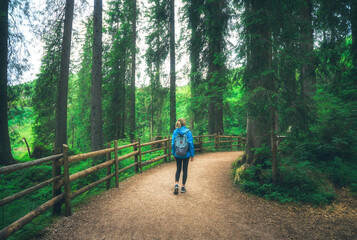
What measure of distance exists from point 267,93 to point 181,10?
38.9 ft

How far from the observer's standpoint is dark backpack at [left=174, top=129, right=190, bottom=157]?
450cm

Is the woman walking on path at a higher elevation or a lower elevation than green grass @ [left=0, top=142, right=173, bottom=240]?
higher

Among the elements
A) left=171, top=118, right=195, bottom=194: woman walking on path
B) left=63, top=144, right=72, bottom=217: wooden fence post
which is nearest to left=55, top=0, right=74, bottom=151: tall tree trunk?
left=63, top=144, right=72, bottom=217: wooden fence post

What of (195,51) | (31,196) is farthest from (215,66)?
(31,196)

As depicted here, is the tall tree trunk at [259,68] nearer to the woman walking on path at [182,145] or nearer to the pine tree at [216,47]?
the woman walking on path at [182,145]

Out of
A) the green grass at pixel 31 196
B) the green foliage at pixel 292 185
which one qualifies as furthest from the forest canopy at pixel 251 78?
the green grass at pixel 31 196

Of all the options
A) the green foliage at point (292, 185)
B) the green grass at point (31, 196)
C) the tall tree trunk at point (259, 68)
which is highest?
the tall tree trunk at point (259, 68)

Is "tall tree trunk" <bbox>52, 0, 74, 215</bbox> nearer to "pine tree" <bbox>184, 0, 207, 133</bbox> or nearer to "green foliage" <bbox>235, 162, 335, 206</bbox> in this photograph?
"pine tree" <bbox>184, 0, 207, 133</bbox>

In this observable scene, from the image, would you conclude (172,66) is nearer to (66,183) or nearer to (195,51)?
(195,51)

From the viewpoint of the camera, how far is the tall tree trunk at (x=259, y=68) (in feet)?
15.7

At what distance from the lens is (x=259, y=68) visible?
16.4 ft

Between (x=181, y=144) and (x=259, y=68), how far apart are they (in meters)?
3.13

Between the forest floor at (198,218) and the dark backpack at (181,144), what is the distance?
113cm

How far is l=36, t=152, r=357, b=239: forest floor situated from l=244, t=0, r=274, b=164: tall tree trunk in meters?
1.94
